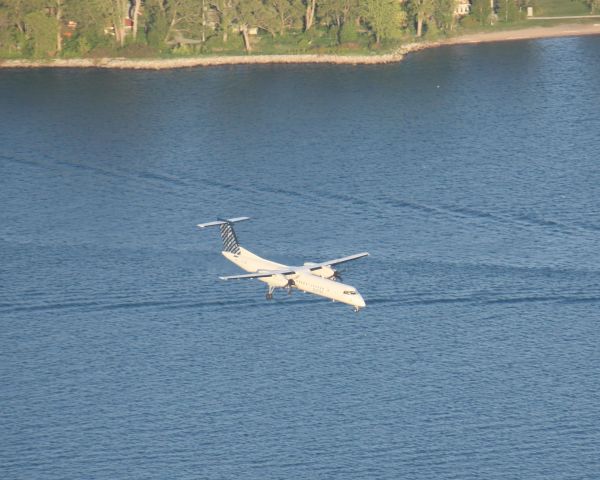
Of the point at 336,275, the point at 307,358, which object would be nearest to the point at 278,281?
the point at 336,275

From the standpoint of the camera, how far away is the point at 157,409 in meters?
157

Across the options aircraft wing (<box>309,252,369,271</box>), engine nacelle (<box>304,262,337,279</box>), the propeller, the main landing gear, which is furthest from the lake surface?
aircraft wing (<box>309,252,369,271</box>)

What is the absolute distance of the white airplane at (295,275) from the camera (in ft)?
564

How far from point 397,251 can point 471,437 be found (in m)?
43.9

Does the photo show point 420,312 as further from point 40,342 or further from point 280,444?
point 40,342

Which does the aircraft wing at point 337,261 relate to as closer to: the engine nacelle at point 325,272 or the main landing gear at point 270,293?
the engine nacelle at point 325,272

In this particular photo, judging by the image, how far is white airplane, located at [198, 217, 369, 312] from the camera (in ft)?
564

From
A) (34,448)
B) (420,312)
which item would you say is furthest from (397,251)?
(34,448)

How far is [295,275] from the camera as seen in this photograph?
17475 cm

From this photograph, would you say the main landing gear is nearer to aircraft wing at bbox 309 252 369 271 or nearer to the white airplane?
the white airplane

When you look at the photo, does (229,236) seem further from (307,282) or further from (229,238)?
(307,282)

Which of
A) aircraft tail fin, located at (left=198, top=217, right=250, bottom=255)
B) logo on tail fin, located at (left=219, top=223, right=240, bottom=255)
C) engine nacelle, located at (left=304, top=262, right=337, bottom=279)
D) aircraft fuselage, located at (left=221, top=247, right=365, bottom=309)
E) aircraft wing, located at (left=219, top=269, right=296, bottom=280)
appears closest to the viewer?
aircraft fuselage, located at (left=221, top=247, right=365, bottom=309)

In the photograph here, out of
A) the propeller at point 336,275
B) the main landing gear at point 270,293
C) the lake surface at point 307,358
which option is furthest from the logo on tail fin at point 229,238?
the propeller at point 336,275

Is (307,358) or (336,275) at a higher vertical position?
(336,275)
